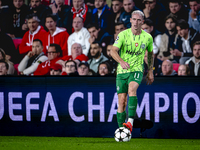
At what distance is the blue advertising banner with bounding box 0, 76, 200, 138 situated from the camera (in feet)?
17.6

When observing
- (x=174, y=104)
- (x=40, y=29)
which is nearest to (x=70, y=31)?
(x=40, y=29)

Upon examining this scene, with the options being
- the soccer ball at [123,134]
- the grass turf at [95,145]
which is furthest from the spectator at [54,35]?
the soccer ball at [123,134]

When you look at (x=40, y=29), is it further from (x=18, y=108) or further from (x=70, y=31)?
(x=18, y=108)

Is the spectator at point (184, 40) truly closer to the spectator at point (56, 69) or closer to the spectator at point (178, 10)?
the spectator at point (178, 10)

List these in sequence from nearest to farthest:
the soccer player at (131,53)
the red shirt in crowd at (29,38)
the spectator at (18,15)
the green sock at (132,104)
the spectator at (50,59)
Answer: the green sock at (132,104) → the soccer player at (131,53) → the spectator at (50,59) → the red shirt in crowd at (29,38) → the spectator at (18,15)

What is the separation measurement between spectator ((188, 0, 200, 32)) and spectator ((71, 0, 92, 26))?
2.39 metres

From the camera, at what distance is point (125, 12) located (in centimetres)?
707

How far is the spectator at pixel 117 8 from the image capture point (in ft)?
23.1

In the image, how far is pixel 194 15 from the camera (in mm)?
6973

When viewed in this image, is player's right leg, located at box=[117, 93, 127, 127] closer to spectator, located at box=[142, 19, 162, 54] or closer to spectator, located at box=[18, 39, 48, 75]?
spectator, located at box=[142, 19, 162, 54]

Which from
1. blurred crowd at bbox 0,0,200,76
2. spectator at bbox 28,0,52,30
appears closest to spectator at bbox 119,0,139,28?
blurred crowd at bbox 0,0,200,76

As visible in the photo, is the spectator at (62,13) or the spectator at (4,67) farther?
the spectator at (62,13)

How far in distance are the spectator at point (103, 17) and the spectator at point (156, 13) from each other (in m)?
0.86

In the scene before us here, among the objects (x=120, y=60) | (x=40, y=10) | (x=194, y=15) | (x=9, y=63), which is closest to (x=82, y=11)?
(x=40, y=10)
